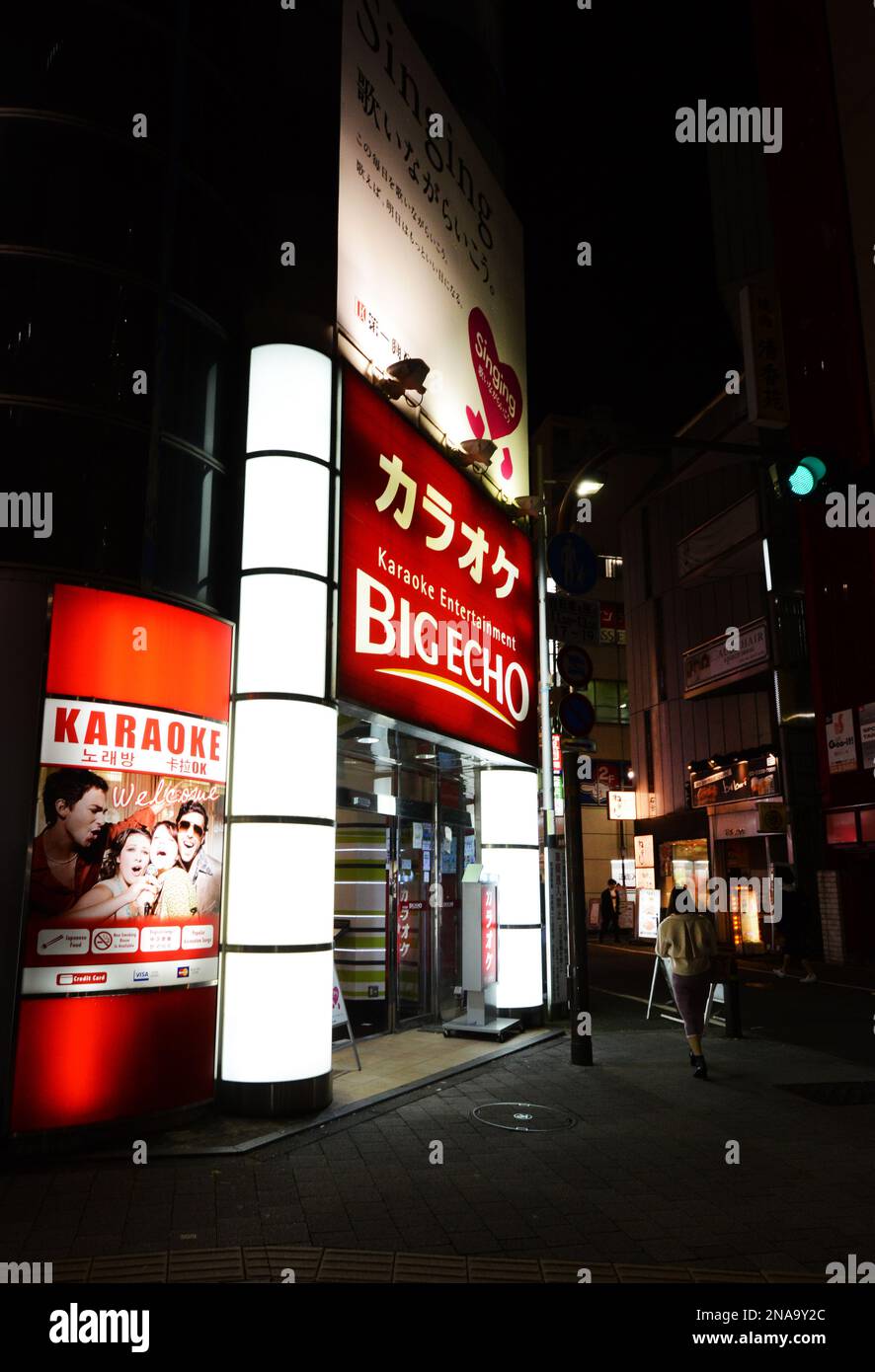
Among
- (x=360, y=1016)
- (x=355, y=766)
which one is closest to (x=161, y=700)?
(x=355, y=766)

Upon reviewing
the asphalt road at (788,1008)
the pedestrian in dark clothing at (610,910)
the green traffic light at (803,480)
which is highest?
the green traffic light at (803,480)

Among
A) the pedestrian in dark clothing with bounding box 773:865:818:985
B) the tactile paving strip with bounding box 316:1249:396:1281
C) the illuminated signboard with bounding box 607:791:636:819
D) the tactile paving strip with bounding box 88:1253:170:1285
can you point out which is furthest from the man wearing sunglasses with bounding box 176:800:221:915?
the illuminated signboard with bounding box 607:791:636:819

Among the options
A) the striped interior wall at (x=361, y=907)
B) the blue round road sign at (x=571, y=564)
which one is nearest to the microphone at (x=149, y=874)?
the striped interior wall at (x=361, y=907)

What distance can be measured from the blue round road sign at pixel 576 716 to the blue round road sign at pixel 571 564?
4.14 ft

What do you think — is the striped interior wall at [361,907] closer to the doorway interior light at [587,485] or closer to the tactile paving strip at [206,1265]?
the doorway interior light at [587,485]

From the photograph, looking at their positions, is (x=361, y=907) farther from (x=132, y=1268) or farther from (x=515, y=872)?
(x=132, y=1268)

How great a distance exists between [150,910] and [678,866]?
86.4ft

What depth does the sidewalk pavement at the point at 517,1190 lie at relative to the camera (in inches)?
189

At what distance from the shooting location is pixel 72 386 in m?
7.29

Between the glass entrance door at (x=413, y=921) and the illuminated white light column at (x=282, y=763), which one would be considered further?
the glass entrance door at (x=413, y=921)

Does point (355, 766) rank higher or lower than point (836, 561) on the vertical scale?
lower

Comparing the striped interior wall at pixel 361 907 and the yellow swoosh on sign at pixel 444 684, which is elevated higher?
the yellow swoosh on sign at pixel 444 684

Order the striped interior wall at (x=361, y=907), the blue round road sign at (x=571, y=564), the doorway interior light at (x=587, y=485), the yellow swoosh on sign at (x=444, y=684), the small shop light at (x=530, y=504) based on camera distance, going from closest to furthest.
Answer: the yellow swoosh on sign at (x=444, y=684)
the blue round road sign at (x=571, y=564)
the doorway interior light at (x=587, y=485)
the striped interior wall at (x=361, y=907)
the small shop light at (x=530, y=504)
